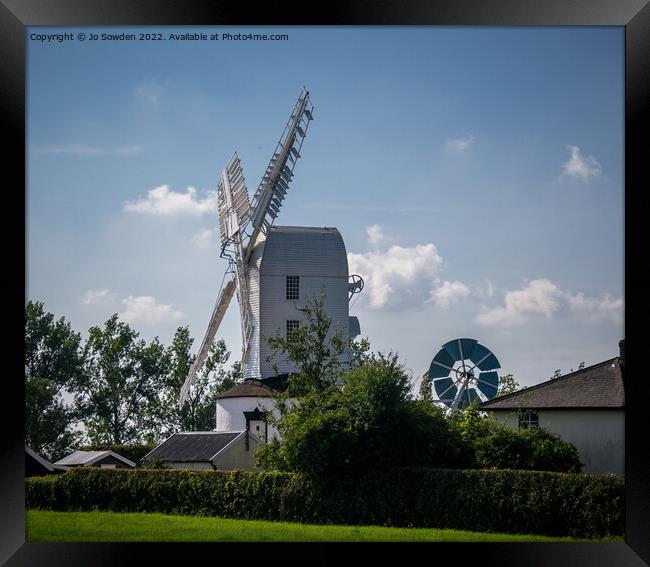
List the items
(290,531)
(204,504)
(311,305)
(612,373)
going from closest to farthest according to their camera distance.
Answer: (290,531), (204,504), (612,373), (311,305)

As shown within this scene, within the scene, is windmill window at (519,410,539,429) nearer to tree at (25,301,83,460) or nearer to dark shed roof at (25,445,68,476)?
dark shed roof at (25,445,68,476)

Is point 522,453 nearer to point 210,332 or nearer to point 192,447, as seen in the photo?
point 192,447

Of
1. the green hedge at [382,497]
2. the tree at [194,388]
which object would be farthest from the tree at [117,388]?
the green hedge at [382,497]

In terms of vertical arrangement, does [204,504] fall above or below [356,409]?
below

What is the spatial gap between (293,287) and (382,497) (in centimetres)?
1509

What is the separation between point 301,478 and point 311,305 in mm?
12353

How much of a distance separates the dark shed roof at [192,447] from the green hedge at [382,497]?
5874mm

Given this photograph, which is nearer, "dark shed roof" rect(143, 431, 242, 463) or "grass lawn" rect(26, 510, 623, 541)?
"grass lawn" rect(26, 510, 623, 541)

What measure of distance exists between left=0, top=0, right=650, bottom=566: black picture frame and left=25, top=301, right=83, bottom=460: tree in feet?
90.4

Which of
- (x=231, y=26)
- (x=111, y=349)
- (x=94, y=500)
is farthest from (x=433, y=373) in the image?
(x=231, y=26)

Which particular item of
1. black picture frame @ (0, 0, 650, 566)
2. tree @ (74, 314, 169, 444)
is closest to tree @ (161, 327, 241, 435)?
tree @ (74, 314, 169, 444)

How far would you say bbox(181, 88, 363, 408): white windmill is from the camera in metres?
35.4
